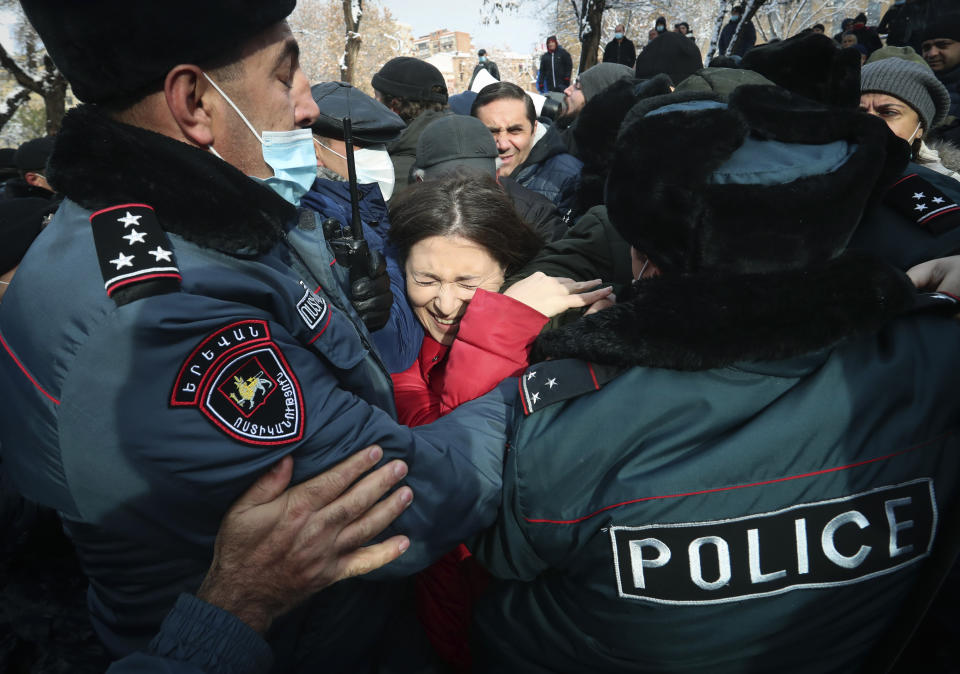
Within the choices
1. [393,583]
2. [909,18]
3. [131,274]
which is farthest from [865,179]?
[909,18]

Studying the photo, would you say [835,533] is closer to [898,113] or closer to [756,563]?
[756,563]

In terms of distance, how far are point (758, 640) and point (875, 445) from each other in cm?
46

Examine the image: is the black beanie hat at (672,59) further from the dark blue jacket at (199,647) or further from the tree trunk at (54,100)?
the tree trunk at (54,100)

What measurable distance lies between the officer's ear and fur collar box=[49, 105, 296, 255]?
10cm

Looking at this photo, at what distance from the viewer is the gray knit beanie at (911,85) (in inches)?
127

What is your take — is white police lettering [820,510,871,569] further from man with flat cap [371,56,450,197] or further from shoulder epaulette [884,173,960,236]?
man with flat cap [371,56,450,197]

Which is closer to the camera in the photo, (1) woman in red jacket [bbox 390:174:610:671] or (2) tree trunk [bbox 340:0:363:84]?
(1) woman in red jacket [bbox 390:174:610:671]

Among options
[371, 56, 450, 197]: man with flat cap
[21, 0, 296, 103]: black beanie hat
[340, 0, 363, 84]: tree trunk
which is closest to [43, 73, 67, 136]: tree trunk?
[340, 0, 363, 84]: tree trunk

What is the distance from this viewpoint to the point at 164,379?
103 cm

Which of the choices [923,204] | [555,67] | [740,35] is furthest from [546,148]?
[555,67]

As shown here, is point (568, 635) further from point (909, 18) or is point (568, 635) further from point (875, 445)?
point (909, 18)

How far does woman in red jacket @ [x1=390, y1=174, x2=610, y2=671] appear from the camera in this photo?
70.6 inches

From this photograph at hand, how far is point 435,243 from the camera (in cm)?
236

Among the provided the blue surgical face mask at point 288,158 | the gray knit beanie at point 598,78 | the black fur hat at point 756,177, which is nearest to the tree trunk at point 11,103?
the gray knit beanie at point 598,78
